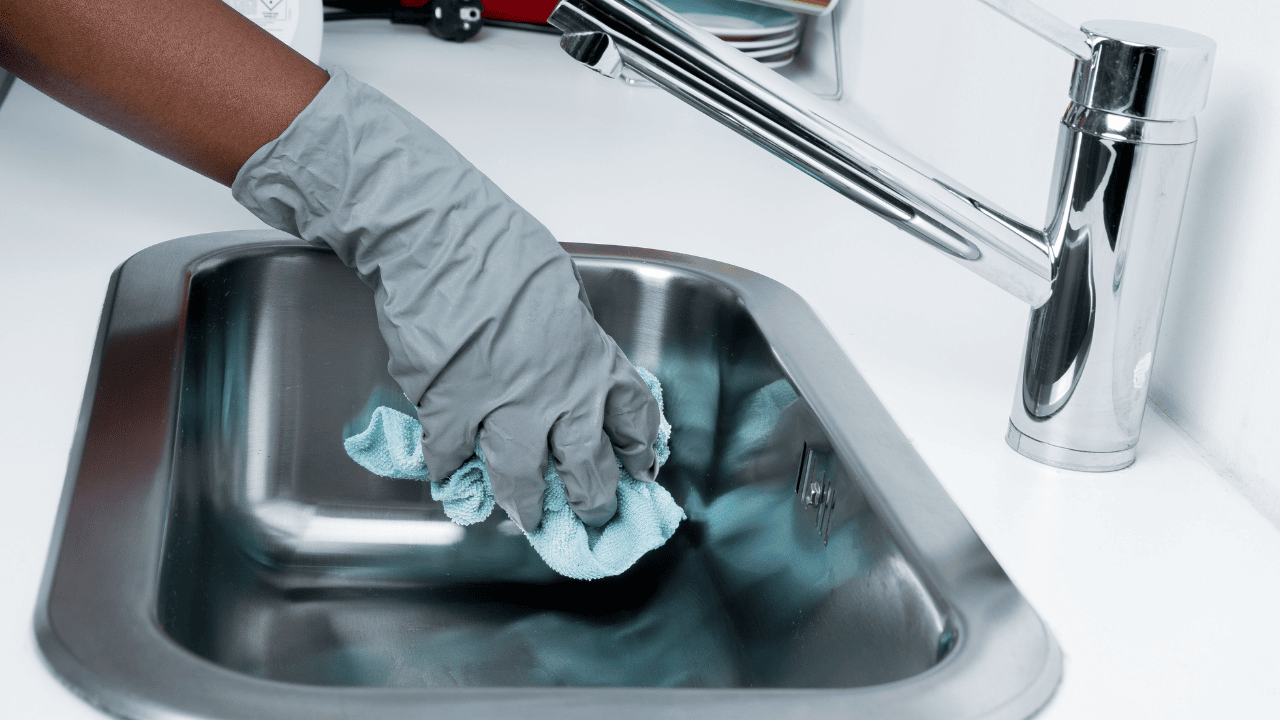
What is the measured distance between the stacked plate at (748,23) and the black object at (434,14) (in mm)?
285

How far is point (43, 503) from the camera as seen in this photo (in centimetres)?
Result: 51

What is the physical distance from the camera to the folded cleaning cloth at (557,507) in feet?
2.27

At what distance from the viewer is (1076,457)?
60 centimetres

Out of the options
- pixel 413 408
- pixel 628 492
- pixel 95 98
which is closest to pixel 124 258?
pixel 95 98

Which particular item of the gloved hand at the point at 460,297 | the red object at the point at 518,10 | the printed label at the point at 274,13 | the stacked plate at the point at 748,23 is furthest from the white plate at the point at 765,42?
the gloved hand at the point at 460,297

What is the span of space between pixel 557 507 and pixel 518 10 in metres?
1.08

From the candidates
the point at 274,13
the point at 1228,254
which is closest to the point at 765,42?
the point at 274,13

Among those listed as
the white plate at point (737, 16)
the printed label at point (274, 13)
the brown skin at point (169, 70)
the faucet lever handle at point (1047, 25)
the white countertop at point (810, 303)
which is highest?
the faucet lever handle at point (1047, 25)

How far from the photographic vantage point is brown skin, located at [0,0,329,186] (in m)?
0.68

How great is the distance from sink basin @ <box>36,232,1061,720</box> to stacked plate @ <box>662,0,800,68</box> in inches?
22.3

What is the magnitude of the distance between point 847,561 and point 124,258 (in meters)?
0.57

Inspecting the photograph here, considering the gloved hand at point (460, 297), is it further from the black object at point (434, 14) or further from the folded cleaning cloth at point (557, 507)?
the black object at point (434, 14)

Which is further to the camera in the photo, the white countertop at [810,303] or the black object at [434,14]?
the black object at [434,14]

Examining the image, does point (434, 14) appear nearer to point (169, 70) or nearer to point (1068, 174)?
point (169, 70)
